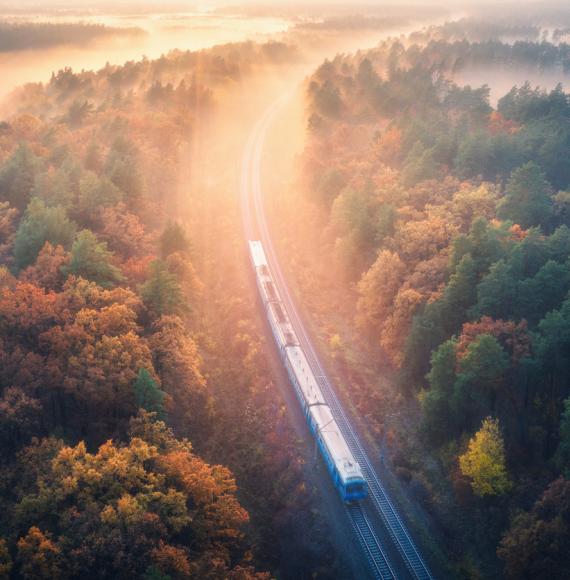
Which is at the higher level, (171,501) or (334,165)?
(334,165)

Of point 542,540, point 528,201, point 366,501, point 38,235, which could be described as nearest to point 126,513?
point 366,501

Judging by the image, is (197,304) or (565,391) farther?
(197,304)

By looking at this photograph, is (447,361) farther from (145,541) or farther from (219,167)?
(219,167)

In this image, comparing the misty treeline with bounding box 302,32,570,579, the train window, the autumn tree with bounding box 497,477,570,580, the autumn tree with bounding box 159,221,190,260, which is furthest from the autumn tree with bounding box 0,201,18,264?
the autumn tree with bounding box 497,477,570,580

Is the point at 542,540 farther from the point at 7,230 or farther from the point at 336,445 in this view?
the point at 7,230

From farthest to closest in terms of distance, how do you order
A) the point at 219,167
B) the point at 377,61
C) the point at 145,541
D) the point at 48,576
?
the point at 377,61 < the point at 219,167 < the point at 145,541 < the point at 48,576

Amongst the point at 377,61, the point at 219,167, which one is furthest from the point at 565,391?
the point at 377,61
